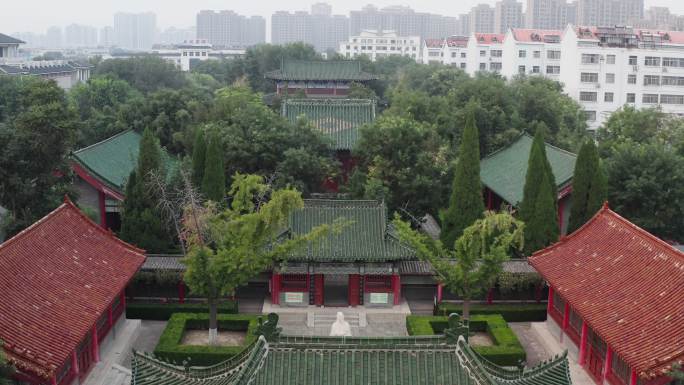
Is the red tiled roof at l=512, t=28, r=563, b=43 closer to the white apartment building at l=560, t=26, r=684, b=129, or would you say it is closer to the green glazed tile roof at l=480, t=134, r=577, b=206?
the white apartment building at l=560, t=26, r=684, b=129

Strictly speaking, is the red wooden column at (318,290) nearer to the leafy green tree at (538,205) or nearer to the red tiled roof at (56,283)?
the red tiled roof at (56,283)

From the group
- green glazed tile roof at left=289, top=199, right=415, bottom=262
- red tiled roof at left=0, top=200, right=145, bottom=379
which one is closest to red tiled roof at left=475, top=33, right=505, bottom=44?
green glazed tile roof at left=289, top=199, right=415, bottom=262

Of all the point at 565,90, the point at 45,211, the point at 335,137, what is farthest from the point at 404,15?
the point at 45,211

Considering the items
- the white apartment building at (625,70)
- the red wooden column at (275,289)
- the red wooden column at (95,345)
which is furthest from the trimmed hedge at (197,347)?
the white apartment building at (625,70)

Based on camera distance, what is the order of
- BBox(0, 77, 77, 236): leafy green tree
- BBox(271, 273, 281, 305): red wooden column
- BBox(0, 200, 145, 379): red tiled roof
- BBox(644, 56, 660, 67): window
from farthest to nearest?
BBox(644, 56, 660, 67): window → BBox(271, 273, 281, 305): red wooden column → BBox(0, 77, 77, 236): leafy green tree → BBox(0, 200, 145, 379): red tiled roof

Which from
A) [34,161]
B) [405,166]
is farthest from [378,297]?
[34,161]

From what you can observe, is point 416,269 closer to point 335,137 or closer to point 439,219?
point 439,219

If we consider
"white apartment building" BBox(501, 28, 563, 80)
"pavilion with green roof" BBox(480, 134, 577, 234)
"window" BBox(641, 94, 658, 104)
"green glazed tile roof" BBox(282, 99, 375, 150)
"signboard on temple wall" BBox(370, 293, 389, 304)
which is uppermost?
"white apartment building" BBox(501, 28, 563, 80)
